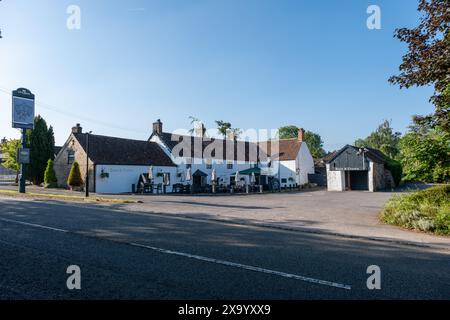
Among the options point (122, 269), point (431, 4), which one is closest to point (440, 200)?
point (431, 4)

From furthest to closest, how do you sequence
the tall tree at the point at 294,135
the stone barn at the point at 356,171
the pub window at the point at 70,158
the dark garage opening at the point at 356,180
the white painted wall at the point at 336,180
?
the tall tree at the point at 294,135 < the white painted wall at the point at 336,180 < the dark garage opening at the point at 356,180 < the stone barn at the point at 356,171 < the pub window at the point at 70,158

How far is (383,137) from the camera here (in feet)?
289

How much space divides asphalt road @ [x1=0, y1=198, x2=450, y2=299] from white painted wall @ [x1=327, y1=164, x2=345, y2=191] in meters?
31.1

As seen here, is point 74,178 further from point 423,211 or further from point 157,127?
point 423,211

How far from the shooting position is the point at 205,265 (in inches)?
240

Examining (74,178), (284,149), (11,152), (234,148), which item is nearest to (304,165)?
(284,149)

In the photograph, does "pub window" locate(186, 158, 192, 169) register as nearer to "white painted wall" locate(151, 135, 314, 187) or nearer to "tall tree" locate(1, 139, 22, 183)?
"white painted wall" locate(151, 135, 314, 187)

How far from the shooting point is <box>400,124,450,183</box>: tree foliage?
42.7ft

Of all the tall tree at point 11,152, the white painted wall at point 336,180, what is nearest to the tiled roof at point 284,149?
the white painted wall at point 336,180

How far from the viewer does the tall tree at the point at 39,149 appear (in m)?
39.5

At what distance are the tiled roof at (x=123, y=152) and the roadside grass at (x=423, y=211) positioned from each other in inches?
1018

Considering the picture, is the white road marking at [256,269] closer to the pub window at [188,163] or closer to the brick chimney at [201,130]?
the pub window at [188,163]

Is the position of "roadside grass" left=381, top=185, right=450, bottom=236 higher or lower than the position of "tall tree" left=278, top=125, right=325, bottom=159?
lower

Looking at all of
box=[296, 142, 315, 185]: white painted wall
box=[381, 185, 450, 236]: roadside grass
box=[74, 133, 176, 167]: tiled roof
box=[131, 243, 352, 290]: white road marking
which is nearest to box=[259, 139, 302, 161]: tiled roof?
box=[296, 142, 315, 185]: white painted wall
